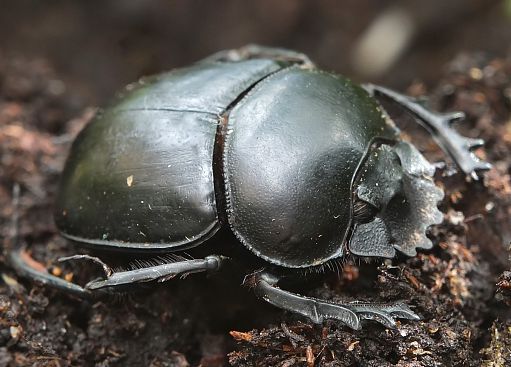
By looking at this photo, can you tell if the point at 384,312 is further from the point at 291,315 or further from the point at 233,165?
the point at 233,165

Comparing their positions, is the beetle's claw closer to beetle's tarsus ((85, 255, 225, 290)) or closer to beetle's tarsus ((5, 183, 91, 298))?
beetle's tarsus ((85, 255, 225, 290))

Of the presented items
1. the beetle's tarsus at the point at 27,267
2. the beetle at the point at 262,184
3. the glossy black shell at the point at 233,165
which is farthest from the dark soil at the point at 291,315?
the glossy black shell at the point at 233,165

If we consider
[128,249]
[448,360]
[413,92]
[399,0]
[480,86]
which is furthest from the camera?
[399,0]

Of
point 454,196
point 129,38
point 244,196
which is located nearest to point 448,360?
point 454,196

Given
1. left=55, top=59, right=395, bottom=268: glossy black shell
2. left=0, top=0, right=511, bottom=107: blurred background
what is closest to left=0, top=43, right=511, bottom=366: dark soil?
left=55, top=59, right=395, bottom=268: glossy black shell

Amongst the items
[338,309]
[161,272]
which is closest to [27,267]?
[161,272]

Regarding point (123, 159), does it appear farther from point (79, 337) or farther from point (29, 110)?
point (29, 110)
